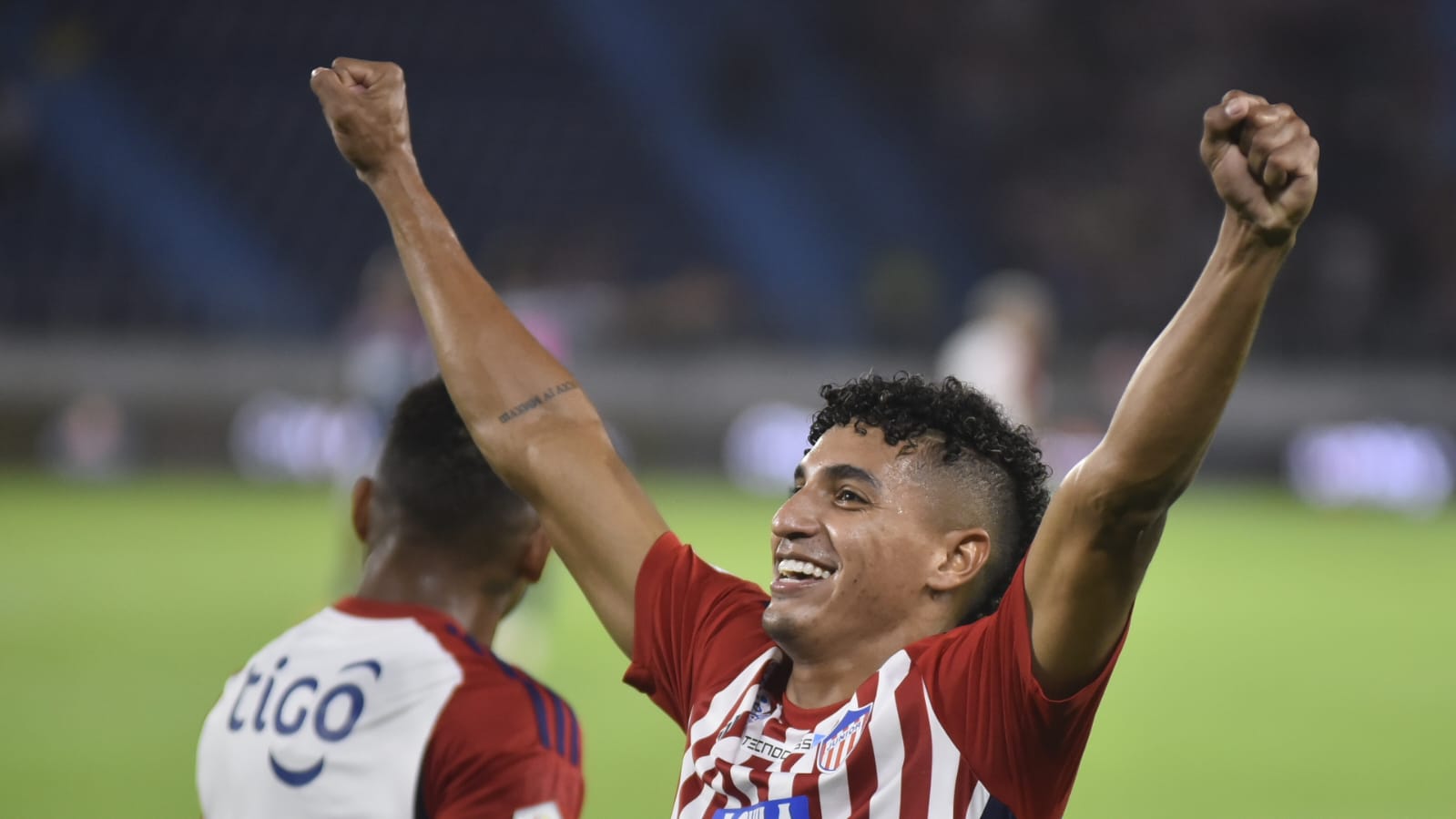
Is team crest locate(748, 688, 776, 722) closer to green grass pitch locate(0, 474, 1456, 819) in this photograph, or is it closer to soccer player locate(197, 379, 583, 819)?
soccer player locate(197, 379, 583, 819)

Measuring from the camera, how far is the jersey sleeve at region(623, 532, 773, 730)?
3037 millimetres

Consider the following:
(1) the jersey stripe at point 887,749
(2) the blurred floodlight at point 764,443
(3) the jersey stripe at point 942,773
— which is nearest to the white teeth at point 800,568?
(1) the jersey stripe at point 887,749

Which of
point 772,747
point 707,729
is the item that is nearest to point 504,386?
point 707,729

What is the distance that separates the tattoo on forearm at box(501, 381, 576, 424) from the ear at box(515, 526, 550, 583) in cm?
23

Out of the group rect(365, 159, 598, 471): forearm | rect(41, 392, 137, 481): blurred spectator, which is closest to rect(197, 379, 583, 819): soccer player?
rect(365, 159, 598, 471): forearm

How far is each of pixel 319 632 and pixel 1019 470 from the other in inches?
48.5

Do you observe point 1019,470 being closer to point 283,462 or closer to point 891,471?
point 891,471

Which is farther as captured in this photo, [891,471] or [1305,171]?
[891,471]

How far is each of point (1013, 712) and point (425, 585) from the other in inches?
45.4

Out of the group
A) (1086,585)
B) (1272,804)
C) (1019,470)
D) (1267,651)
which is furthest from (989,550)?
(1267,651)

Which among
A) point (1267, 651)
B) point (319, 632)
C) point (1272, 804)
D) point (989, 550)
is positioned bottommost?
point (319, 632)

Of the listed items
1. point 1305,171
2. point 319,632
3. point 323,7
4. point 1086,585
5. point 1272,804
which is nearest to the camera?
point 1305,171

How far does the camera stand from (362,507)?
3.26 metres

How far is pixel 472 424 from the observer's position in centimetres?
313
